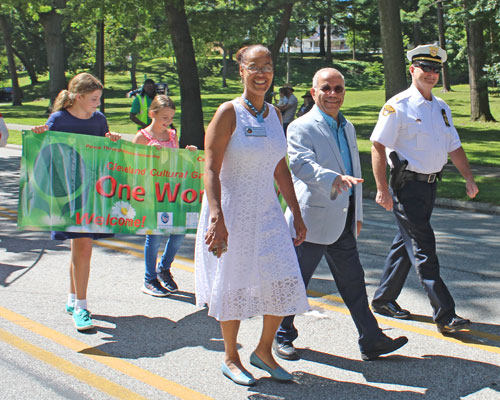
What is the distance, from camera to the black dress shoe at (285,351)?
454cm

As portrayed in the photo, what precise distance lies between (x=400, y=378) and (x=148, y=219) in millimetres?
3018

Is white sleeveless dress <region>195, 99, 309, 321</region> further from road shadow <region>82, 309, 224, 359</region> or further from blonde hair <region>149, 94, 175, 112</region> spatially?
blonde hair <region>149, 94, 175, 112</region>

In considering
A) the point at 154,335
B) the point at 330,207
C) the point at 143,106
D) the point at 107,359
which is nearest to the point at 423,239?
the point at 330,207

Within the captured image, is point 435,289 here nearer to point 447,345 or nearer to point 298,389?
point 447,345

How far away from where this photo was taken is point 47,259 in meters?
7.42

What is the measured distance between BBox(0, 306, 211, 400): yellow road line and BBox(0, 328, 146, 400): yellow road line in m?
0.16

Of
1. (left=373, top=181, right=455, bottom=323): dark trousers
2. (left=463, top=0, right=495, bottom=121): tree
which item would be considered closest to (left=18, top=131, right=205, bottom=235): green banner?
(left=373, top=181, right=455, bottom=323): dark trousers

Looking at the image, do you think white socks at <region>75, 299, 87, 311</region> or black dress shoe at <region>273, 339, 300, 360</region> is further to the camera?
white socks at <region>75, 299, 87, 311</region>

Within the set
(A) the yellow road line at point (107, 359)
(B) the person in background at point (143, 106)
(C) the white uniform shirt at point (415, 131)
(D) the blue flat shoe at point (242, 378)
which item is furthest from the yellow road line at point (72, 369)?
(B) the person in background at point (143, 106)

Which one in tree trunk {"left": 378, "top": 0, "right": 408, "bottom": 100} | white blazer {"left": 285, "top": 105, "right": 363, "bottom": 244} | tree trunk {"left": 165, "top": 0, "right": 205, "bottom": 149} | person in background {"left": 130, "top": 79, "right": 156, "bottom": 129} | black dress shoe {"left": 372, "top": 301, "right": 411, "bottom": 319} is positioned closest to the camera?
white blazer {"left": 285, "top": 105, "right": 363, "bottom": 244}

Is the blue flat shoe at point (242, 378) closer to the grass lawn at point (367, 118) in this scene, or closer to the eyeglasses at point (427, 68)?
the eyeglasses at point (427, 68)

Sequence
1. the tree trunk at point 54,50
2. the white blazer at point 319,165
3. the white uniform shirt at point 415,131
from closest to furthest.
Answer: the white blazer at point 319,165 → the white uniform shirt at point 415,131 → the tree trunk at point 54,50

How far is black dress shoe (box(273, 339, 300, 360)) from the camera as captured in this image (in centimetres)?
454

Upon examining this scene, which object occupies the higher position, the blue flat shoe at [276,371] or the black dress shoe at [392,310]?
the black dress shoe at [392,310]
